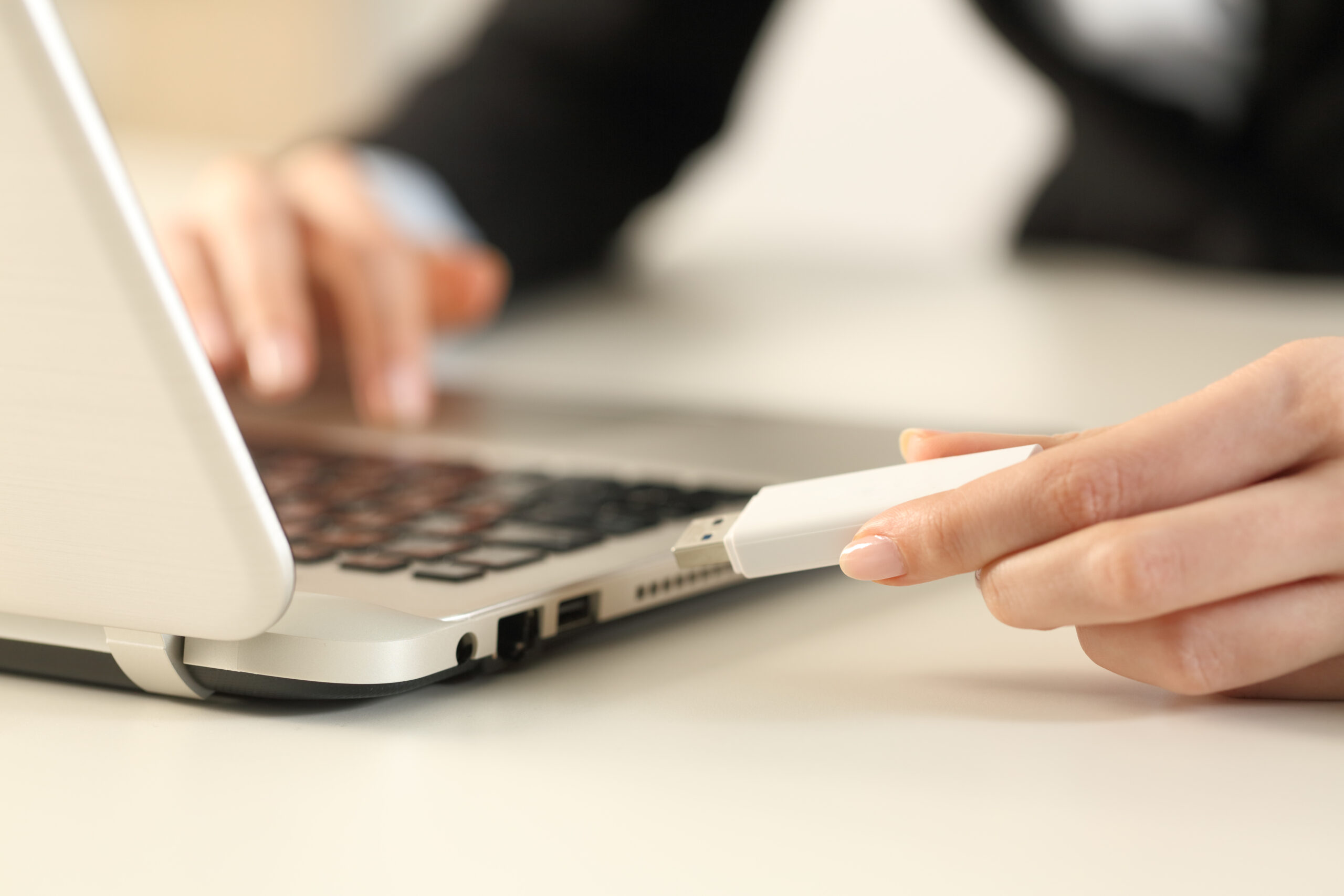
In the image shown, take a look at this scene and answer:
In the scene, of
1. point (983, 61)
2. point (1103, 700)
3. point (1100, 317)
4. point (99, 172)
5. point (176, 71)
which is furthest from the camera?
point (176, 71)

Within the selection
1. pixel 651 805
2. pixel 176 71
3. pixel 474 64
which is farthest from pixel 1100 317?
pixel 176 71

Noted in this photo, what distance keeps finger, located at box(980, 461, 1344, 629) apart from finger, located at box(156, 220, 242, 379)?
1.94 feet

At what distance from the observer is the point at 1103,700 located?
33 centimetres

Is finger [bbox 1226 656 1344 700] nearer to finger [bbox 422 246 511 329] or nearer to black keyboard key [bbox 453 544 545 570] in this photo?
black keyboard key [bbox 453 544 545 570]

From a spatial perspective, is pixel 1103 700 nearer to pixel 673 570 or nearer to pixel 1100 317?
pixel 673 570

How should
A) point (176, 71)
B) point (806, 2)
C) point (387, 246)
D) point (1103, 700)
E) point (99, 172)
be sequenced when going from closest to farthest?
1. point (99, 172)
2. point (1103, 700)
3. point (387, 246)
4. point (806, 2)
5. point (176, 71)

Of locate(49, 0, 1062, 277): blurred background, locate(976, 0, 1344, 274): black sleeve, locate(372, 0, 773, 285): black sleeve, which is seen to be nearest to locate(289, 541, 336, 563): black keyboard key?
locate(372, 0, 773, 285): black sleeve

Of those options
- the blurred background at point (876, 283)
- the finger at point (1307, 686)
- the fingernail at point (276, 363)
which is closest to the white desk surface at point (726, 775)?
the finger at point (1307, 686)

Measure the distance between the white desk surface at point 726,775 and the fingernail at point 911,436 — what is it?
0.22 ft

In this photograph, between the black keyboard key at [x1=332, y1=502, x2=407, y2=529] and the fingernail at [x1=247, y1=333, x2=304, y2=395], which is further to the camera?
the fingernail at [x1=247, y1=333, x2=304, y2=395]

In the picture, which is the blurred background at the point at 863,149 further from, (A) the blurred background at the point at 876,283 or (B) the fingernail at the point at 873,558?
(B) the fingernail at the point at 873,558

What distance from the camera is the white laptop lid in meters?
0.22

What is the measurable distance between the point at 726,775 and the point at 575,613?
0.08m

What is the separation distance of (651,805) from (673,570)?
0.38ft
